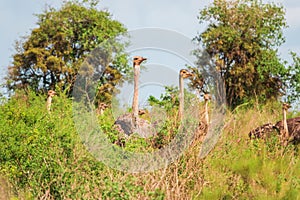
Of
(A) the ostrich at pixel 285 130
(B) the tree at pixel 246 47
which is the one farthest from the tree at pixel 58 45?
(A) the ostrich at pixel 285 130

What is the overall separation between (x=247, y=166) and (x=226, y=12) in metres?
18.3

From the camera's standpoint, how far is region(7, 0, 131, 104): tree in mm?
25062

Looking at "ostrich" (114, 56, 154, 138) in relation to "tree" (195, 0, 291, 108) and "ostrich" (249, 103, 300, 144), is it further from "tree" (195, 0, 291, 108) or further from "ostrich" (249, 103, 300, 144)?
"tree" (195, 0, 291, 108)

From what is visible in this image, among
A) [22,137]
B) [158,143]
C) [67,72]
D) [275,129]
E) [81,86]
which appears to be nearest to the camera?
[158,143]

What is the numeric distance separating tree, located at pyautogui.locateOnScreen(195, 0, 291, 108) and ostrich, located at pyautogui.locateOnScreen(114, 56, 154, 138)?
45.1 ft

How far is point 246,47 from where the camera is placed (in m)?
23.0

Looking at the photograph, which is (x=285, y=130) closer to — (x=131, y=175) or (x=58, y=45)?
(x=131, y=175)

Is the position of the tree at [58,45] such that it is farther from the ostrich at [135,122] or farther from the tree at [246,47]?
the ostrich at [135,122]

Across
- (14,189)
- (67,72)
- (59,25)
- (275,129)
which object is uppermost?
(59,25)

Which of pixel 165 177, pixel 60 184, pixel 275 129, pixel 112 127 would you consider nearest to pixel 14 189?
pixel 60 184

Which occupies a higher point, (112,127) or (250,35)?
(250,35)

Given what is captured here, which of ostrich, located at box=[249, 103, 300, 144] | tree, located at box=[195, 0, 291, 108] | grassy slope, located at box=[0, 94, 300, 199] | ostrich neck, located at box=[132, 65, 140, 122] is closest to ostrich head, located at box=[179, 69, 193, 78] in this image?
ostrich neck, located at box=[132, 65, 140, 122]

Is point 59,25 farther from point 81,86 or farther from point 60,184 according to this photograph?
point 60,184

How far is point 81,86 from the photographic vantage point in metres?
9.61
